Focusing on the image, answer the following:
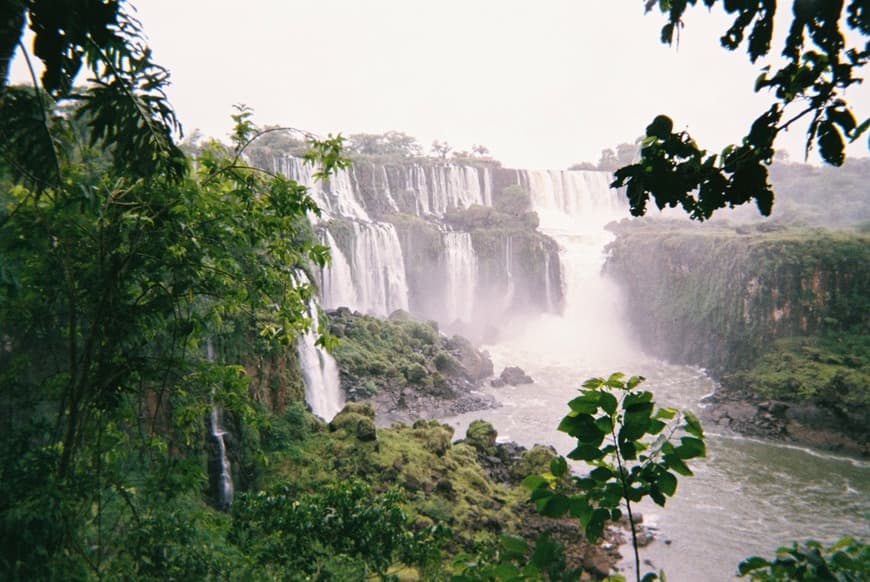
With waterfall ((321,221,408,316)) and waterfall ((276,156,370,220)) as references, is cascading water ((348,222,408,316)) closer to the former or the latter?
waterfall ((321,221,408,316))

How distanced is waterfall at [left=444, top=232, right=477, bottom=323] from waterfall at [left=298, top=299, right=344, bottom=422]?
1363 centimetres

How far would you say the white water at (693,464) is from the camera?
9828 mm

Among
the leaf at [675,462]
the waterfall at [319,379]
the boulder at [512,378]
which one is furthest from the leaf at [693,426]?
the boulder at [512,378]

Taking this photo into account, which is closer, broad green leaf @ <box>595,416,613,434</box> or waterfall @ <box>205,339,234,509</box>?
broad green leaf @ <box>595,416,613,434</box>

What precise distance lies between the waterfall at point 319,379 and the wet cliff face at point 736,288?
1587 cm

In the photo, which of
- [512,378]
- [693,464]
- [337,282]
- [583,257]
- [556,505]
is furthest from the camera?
[583,257]

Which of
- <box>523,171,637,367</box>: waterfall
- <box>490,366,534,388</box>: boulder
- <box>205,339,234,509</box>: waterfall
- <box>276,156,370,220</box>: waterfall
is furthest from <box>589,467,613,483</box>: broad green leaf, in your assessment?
<box>276,156,370,220</box>: waterfall

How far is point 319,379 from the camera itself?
14867 millimetres

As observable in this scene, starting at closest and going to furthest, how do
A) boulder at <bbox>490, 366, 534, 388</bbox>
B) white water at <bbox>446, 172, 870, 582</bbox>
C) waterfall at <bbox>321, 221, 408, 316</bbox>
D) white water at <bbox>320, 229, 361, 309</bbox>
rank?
white water at <bbox>446, 172, 870, 582</bbox> → boulder at <bbox>490, 366, 534, 388</bbox> → white water at <bbox>320, 229, 361, 309</bbox> → waterfall at <bbox>321, 221, 408, 316</bbox>

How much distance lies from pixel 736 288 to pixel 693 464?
11897mm

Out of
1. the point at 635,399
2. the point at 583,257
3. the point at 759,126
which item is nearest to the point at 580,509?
the point at 635,399

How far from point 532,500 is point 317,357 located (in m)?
14.2

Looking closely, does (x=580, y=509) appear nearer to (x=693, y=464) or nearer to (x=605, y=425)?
(x=605, y=425)

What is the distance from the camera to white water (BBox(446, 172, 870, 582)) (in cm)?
983
